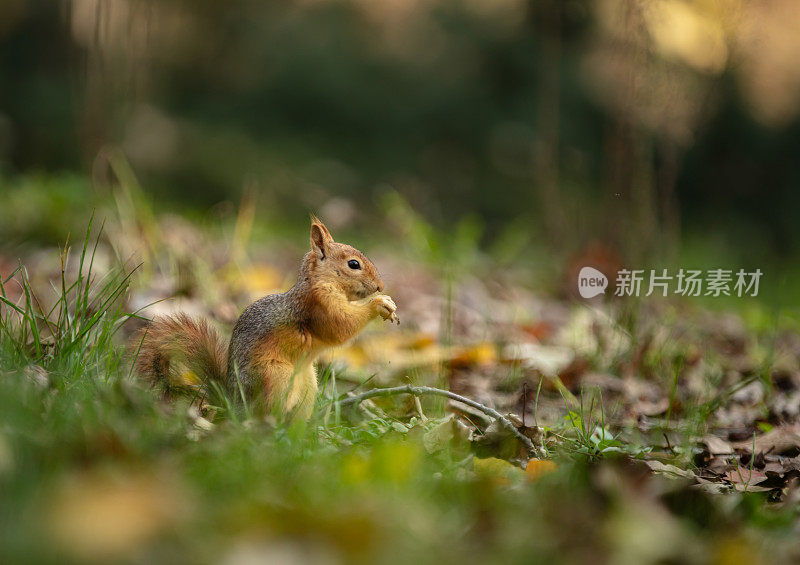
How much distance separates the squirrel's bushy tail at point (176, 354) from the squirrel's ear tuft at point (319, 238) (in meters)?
0.37

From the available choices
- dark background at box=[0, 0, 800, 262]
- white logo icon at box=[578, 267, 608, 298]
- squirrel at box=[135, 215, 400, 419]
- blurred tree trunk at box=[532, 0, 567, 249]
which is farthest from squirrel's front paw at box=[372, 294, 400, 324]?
dark background at box=[0, 0, 800, 262]

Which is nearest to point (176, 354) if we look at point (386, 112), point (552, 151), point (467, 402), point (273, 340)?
point (273, 340)

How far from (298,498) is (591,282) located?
3073 millimetres

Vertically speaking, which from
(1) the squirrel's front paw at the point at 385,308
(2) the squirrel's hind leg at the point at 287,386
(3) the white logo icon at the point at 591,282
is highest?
(1) the squirrel's front paw at the point at 385,308

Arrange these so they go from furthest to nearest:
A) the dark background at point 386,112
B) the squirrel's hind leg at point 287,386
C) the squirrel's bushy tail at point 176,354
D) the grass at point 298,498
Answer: the dark background at point 386,112
the squirrel's bushy tail at point 176,354
the squirrel's hind leg at point 287,386
the grass at point 298,498

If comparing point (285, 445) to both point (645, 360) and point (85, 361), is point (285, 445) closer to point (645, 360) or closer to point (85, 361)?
point (85, 361)

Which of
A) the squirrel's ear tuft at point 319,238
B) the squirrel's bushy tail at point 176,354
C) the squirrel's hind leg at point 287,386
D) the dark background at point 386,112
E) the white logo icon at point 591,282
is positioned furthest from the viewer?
the dark background at point 386,112

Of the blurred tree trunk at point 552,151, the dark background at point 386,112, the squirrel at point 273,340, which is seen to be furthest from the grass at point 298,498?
the dark background at point 386,112

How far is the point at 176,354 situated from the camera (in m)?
2.01

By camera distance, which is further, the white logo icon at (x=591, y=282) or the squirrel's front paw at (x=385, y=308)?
the white logo icon at (x=591, y=282)

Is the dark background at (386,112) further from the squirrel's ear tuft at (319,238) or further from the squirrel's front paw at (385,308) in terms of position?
the squirrel's front paw at (385,308)

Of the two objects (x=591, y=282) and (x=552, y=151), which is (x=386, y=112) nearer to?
(x=552, y=151)

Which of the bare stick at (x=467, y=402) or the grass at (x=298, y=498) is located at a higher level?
the grass at (x=298, y=498)

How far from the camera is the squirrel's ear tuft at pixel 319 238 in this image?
7.16 feet
